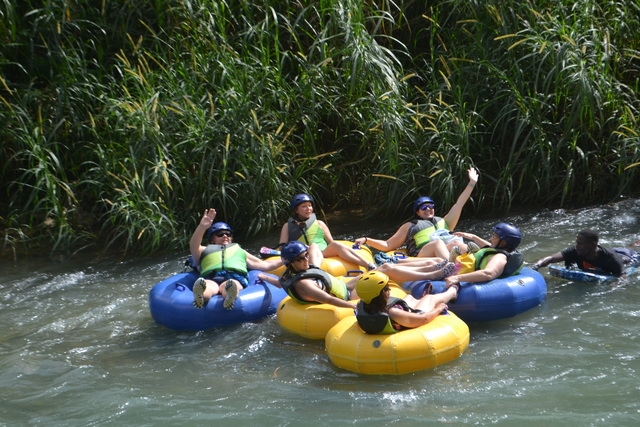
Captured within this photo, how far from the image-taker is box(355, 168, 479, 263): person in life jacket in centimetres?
708

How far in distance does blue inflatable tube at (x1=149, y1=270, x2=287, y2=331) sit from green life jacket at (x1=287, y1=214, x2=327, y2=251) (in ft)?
3.21

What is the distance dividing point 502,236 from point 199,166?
3510mm

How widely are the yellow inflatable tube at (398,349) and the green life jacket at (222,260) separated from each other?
150 centimetres

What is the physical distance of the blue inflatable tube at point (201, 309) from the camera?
634 centimetres

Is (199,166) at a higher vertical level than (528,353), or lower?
higher

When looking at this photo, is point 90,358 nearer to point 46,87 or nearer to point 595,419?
point 595,419

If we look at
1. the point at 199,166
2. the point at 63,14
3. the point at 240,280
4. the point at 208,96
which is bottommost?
the point at 240,280

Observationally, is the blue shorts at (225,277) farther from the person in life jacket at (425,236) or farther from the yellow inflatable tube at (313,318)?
the person in life jacket at (425,236)

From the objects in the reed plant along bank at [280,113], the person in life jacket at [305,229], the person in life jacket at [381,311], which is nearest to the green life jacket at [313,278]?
the person in life jacket at [381,311]

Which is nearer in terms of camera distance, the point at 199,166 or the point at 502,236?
the point at 502,236

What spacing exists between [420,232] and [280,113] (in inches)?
93.8

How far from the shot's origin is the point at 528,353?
5.62 meters

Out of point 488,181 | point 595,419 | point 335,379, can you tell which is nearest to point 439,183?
point 488,181

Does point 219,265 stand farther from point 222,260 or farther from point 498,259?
point 498,259
